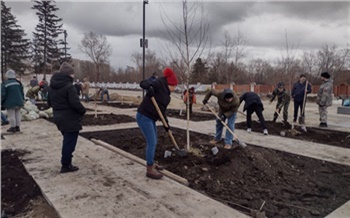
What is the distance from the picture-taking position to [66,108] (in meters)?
4.58

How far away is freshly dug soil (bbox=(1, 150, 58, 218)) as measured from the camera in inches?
131

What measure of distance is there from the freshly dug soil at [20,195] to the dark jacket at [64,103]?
99 centimetres

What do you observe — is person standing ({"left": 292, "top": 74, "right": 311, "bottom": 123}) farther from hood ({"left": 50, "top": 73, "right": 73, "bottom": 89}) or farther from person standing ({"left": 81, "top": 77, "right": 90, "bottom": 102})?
person standing ({"left": 81, "top": 77, "right": 90, "bottom": 102})

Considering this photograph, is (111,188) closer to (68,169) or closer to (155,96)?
(68,169)

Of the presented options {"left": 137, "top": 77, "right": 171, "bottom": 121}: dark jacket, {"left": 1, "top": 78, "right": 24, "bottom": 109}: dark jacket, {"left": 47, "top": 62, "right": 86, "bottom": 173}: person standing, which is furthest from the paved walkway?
{"left": 1, "top": 78, "right": 24, "bottom": 109}: dark jacket

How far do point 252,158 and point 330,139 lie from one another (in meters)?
4.18

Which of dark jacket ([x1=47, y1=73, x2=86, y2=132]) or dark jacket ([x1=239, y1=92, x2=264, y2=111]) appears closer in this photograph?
dark jacket ([x1=47, y1=73, x2=86, y2=132])

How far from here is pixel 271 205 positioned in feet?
11.9

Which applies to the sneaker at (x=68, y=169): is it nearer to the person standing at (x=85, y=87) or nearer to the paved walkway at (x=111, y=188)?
the paved walkway at (x=111, y=188)

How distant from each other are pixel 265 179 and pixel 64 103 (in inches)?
141

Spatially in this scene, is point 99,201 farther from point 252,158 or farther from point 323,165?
point 323,165

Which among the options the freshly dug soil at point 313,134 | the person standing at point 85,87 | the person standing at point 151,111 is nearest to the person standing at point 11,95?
the person standing at point 151,111

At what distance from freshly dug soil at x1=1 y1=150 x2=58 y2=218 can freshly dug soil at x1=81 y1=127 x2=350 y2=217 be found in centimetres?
205

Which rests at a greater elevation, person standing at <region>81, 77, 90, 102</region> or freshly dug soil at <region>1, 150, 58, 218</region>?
person standing at <region>81, 77, 90, 102</region>
